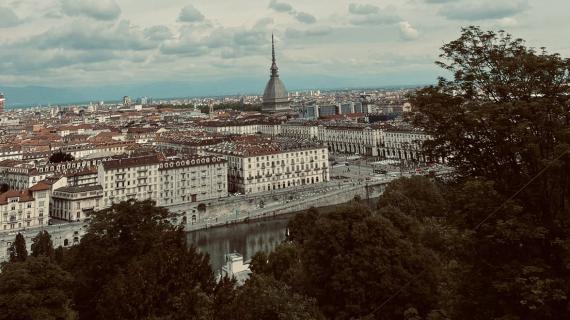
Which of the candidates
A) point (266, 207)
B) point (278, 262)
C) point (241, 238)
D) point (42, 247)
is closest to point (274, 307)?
point (278, 262)

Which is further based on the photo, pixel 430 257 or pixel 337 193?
pixel 337 193

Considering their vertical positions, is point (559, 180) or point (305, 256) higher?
point (559, 180)

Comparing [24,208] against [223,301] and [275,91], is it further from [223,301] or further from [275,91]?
[275,91]

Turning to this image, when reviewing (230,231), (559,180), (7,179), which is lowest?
(230,231)

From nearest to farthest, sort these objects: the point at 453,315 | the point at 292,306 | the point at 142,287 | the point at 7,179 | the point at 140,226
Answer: the point at 453,315
the point at 292,306
the point at 142,287
the point at 140,226
the point at 7,179

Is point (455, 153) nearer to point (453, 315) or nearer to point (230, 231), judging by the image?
point (453, 315)

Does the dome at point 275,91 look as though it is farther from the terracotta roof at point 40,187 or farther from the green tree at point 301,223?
the green tree at point 301,223

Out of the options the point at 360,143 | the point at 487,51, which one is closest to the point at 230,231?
the point at 487,51
